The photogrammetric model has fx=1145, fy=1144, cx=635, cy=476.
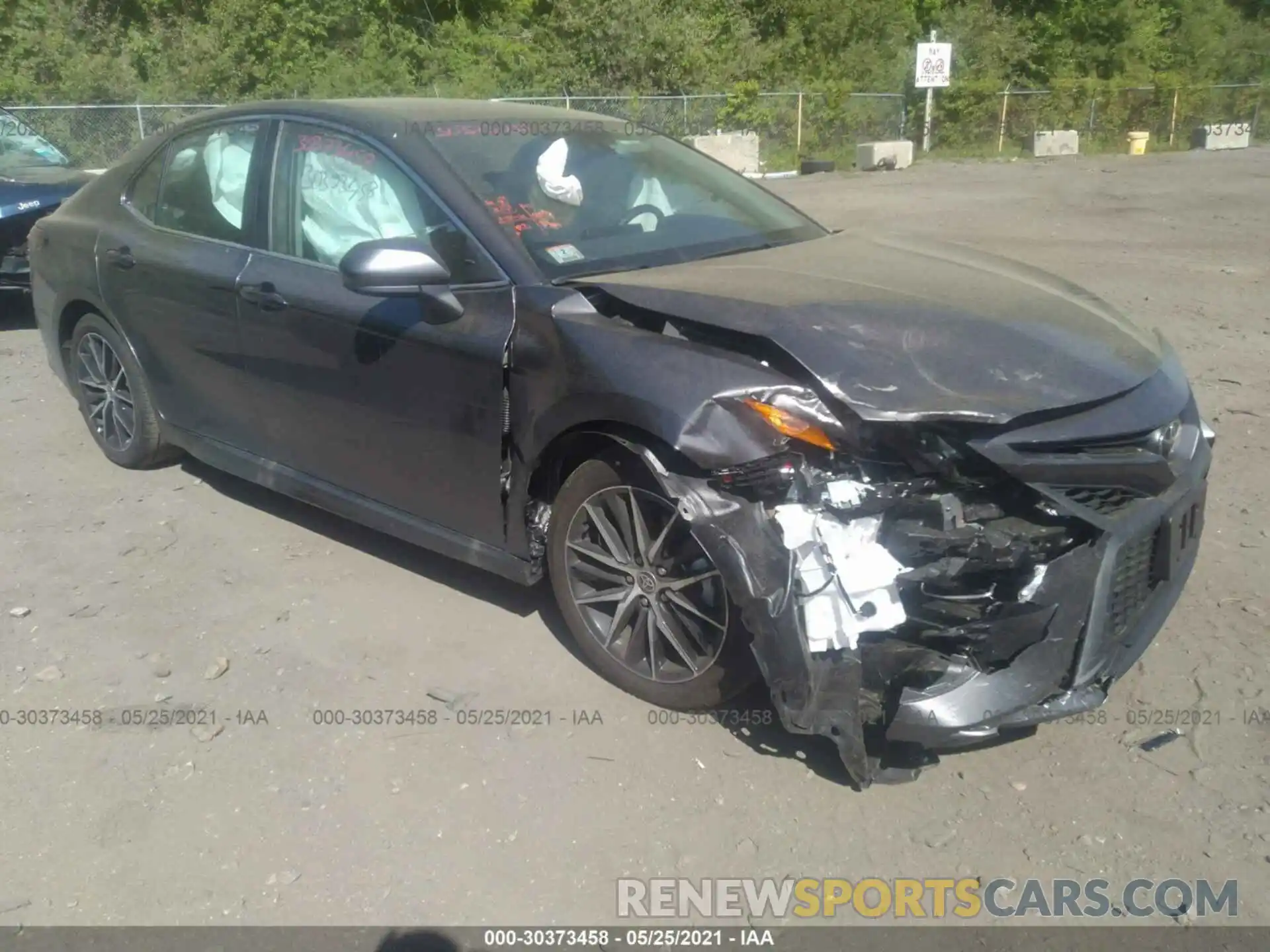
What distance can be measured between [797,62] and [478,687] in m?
33.1

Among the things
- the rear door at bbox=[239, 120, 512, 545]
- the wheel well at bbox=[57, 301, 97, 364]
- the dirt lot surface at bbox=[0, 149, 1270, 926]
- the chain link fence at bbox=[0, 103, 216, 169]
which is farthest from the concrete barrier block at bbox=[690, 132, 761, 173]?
the rear door at bbox=[239, 120, 512, 545]

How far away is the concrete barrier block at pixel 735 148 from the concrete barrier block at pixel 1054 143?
8.31m

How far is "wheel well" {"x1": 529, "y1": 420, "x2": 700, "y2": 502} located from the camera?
3217 millimetres

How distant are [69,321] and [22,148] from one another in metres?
4.99

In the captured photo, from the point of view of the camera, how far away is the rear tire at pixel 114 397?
17.1 ft

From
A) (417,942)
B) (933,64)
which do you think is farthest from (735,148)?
(417,942)

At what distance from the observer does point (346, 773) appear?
3.32 m

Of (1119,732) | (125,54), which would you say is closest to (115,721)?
(1119,732)

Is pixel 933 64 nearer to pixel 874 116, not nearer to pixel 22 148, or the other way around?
pixel 874 116

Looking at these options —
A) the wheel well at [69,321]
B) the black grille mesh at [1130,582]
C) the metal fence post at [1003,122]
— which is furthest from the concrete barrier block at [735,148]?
the black grille mesh at [1130,582]

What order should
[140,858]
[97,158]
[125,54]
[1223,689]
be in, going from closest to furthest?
[140,858] → [1223,689] → [97,158] → [125,54]

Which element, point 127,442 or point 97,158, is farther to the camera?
point 97,158

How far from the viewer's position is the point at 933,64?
26.9 meters

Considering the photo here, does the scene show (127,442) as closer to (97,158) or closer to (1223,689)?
(1223,689)
